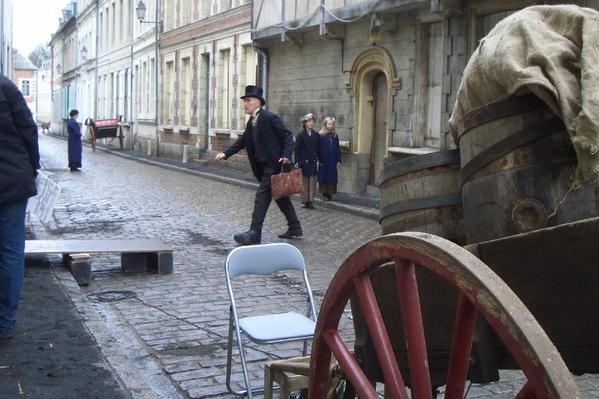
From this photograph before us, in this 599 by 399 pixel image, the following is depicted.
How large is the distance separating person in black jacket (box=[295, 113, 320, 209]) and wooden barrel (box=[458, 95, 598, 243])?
13.1 m

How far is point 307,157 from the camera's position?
15.6m

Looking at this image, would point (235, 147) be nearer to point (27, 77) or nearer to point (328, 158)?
point (328, 158)

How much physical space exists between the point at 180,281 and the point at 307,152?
26.5ft

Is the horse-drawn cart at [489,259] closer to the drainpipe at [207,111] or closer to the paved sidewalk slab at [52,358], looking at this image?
the paved sidewalk slab at [52,358]

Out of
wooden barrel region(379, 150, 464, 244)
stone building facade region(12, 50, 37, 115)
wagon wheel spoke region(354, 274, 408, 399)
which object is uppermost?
stone building facade region(12, 50, 37, 115)

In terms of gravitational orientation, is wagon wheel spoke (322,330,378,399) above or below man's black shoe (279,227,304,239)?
above

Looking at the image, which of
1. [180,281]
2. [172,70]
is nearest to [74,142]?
[172,70]

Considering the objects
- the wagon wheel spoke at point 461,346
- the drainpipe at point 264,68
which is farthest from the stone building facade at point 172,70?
the wagon wheel spoke at point 461,346

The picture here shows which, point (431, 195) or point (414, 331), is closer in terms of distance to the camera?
point (414, 331)

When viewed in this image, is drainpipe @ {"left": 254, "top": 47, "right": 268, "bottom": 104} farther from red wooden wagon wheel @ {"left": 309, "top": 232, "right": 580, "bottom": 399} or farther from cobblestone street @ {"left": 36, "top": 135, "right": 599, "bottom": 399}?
red wooden wagon wheel @ {"left": 309, "top": 232, "right": 580, "bottom": 399}

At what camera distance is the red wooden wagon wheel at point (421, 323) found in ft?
5.19

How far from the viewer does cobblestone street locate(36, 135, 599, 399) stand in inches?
193

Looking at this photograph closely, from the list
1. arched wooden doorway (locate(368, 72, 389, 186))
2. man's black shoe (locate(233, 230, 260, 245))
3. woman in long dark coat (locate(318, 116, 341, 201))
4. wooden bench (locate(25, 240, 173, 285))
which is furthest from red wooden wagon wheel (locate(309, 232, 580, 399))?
arched wooden doorway (locate(368, 72, 389, 186))

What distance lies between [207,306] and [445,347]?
4.60 metres
